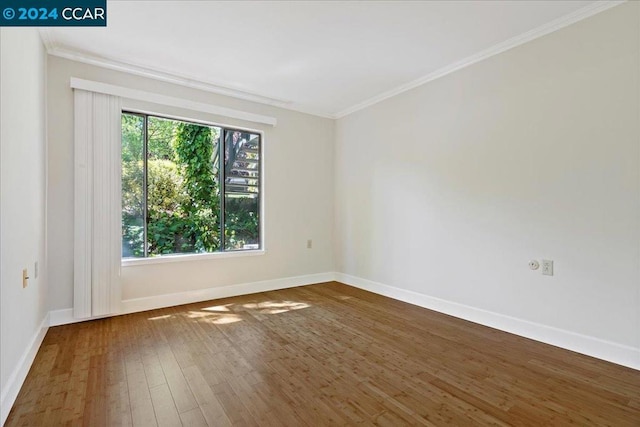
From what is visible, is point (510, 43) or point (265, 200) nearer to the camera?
point (510, 43)

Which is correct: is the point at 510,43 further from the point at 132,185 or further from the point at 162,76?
the point at 132,185

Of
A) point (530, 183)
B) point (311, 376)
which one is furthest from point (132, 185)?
point (530, 183)

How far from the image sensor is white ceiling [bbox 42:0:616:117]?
2441 mm

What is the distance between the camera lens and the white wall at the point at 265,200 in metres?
3.04

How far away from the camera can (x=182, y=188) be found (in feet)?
12.7

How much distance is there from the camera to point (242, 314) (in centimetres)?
338

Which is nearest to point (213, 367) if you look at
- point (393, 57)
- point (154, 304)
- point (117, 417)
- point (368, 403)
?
point (117, 417)

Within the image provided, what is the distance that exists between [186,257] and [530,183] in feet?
12.4

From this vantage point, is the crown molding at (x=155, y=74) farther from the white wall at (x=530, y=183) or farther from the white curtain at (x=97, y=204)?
the white wall at (x=530, y=183)

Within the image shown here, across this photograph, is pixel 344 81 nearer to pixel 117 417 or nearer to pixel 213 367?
pixel 213 367

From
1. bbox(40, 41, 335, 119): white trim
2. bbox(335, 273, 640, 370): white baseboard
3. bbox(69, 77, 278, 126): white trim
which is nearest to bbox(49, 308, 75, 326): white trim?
bbox(69, 77, 278, 126): white trim

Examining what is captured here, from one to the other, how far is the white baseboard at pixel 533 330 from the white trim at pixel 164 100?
2959mm

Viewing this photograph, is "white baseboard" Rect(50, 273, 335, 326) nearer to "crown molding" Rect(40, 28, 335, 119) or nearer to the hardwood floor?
the hardwood floor

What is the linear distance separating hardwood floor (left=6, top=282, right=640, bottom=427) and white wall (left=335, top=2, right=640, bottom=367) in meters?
0.47
